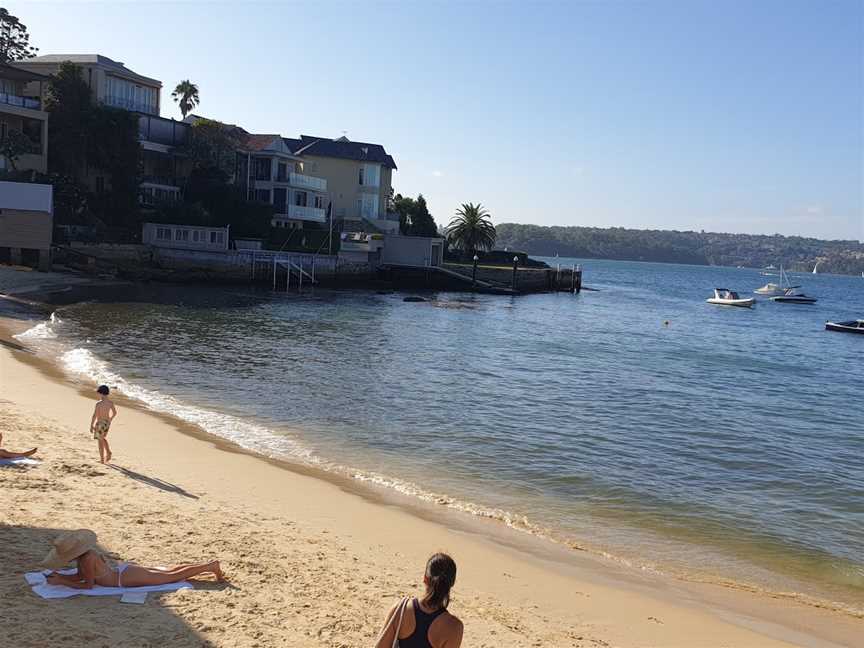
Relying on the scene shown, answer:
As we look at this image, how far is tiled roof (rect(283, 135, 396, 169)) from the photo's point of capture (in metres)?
83.7

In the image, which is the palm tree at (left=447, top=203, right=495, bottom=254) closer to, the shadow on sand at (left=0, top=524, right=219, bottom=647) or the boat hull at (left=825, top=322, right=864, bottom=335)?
the boat hull at (left=825, top=322, right=864, bottom=335)

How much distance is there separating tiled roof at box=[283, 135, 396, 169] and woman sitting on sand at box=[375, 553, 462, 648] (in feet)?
263

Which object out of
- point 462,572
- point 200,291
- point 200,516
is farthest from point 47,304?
point 462,572

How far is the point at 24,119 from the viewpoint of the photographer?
55938 mm

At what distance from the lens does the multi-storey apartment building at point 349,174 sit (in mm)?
83438

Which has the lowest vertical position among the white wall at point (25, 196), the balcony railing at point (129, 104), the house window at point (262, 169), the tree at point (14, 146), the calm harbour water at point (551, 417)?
the calm harbour water at point (551, 417)

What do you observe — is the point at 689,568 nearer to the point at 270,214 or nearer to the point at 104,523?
the point at 104,523

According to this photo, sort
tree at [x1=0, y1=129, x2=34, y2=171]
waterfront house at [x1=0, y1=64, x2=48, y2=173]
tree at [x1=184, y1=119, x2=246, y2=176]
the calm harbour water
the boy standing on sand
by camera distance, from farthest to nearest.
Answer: tree at [x1=184, y1=119, x2=246, y2=176]
waterfront house at [x1=0, y1=64, x2=48, y2=173]
tree at [x1=0, y1=129, x2=34, y2=171]
the calm harbour water
the boy standing on sand

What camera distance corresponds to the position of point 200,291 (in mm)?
54406

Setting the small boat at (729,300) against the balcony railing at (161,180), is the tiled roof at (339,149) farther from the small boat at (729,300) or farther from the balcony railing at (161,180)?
the small boat at (729,300)

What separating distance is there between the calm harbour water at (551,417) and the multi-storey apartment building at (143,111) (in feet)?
69.8

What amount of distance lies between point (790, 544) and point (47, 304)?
121 feet

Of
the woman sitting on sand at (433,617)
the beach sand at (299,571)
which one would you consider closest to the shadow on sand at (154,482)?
the beach sand at (299,571)

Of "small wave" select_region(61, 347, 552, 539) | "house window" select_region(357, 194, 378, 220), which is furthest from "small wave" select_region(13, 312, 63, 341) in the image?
"house window" select_region(357, 194, 378, 220)
